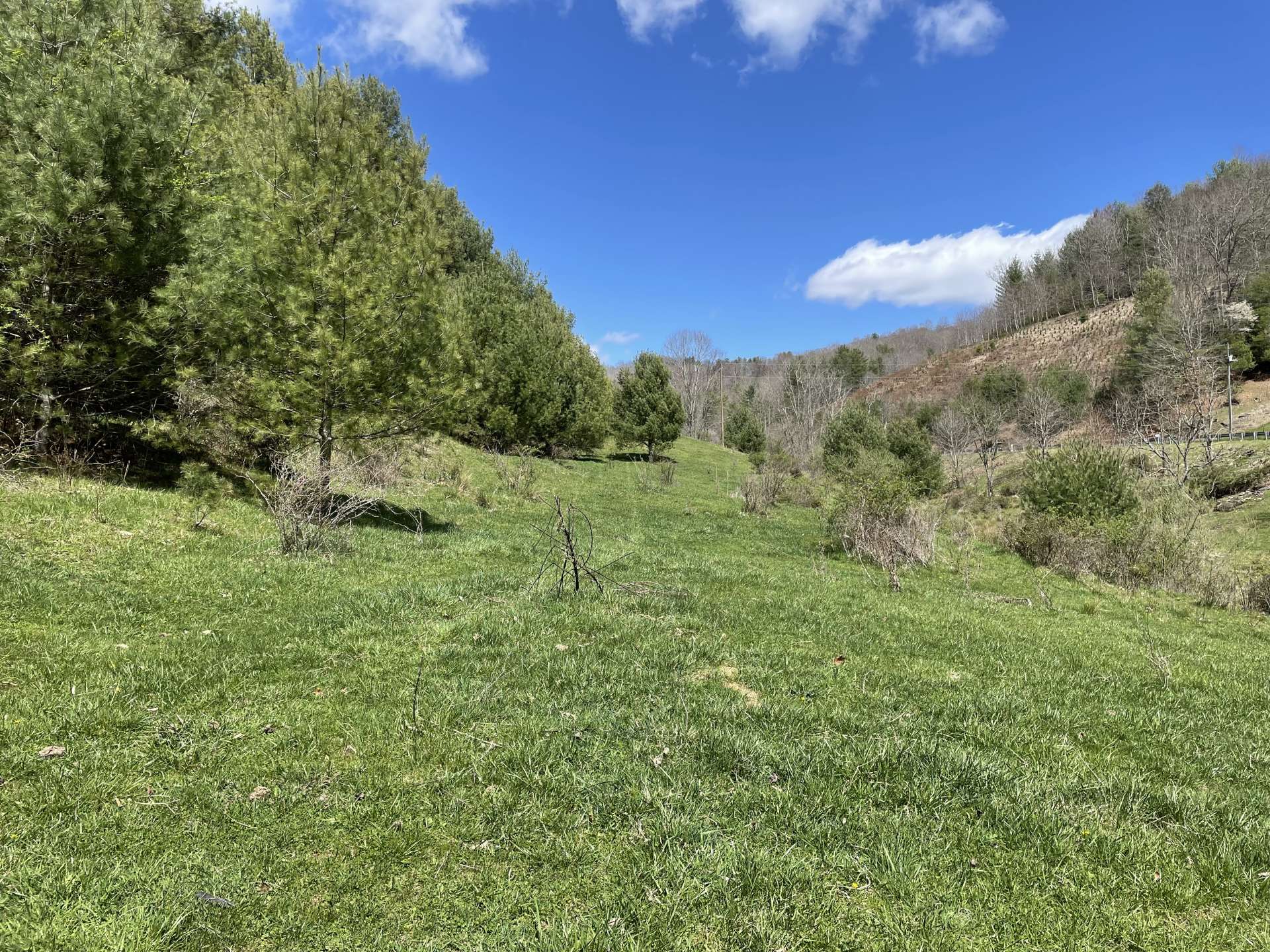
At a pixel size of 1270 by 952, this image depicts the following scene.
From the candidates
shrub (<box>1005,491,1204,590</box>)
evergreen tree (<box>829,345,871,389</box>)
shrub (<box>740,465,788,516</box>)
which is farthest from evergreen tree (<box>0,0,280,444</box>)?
evergreen tree (<box>829,345,871,389</box>)

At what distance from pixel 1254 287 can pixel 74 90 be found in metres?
64.1

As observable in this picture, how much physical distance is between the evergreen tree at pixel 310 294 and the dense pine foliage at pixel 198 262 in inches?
1.4

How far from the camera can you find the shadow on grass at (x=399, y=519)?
10758 mm

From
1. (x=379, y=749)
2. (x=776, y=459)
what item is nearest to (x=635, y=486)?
(x=776, y=459)

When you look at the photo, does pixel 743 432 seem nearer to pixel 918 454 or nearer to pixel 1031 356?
pixel 918 454

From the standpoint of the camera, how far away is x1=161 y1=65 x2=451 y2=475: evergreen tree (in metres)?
8.74

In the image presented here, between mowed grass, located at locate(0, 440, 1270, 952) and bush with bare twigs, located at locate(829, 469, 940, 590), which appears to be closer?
mowed grass, located at locate(0, 440, 1270, 952)

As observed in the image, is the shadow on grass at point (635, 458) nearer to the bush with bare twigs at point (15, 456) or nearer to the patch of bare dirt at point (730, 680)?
the bush with bare twigs at point (15, 456)

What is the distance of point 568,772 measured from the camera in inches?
136

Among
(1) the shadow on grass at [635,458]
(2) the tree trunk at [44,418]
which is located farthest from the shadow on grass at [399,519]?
(1) the shadow on grass at [635,458]

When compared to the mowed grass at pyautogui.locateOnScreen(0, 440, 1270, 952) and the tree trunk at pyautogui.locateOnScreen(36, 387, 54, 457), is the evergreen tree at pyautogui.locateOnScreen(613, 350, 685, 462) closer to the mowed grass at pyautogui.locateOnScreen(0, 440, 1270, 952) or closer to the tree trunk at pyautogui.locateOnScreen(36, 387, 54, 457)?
the tree trunk at pyautogui.locateOnScreen(36, 387, 54, 457)

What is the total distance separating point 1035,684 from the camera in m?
5.55

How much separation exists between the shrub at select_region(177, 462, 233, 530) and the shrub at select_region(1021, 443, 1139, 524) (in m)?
18.3

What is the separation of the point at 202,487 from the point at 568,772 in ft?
27.5
